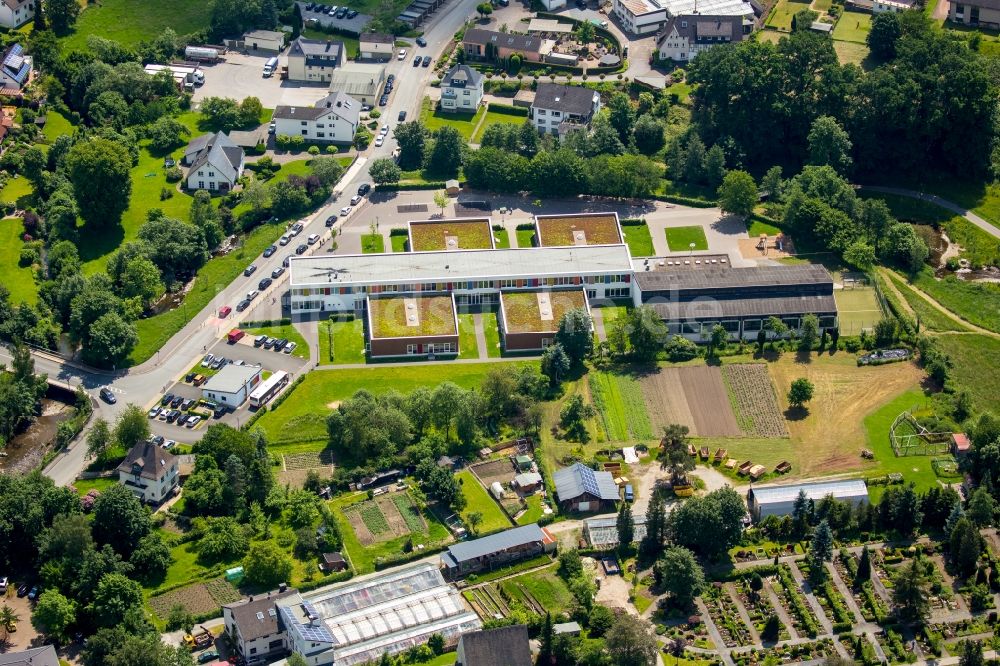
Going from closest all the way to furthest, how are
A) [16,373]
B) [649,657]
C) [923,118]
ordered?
[649,657] < [16,373] < [923,118]

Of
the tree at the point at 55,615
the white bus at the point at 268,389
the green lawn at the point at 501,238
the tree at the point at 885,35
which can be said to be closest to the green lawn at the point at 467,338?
the green lawn at the point at 501,238

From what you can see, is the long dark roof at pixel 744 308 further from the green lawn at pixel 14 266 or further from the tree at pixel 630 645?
the green lawn at pixel 14 266

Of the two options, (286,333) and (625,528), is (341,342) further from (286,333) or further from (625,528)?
(625,528)

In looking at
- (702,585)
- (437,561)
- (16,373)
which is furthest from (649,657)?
(16,373)

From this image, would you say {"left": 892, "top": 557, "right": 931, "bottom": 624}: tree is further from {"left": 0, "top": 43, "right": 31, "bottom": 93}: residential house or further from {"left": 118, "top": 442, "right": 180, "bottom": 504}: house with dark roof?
{"left": 0, "top": 43, "right": 31, "bottom": 93}: residential house

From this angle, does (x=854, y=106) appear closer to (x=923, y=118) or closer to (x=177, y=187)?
(x=923, y=118)

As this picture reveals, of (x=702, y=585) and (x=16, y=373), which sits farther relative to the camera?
(x=16, y=373)

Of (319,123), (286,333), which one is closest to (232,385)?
(286,333)
